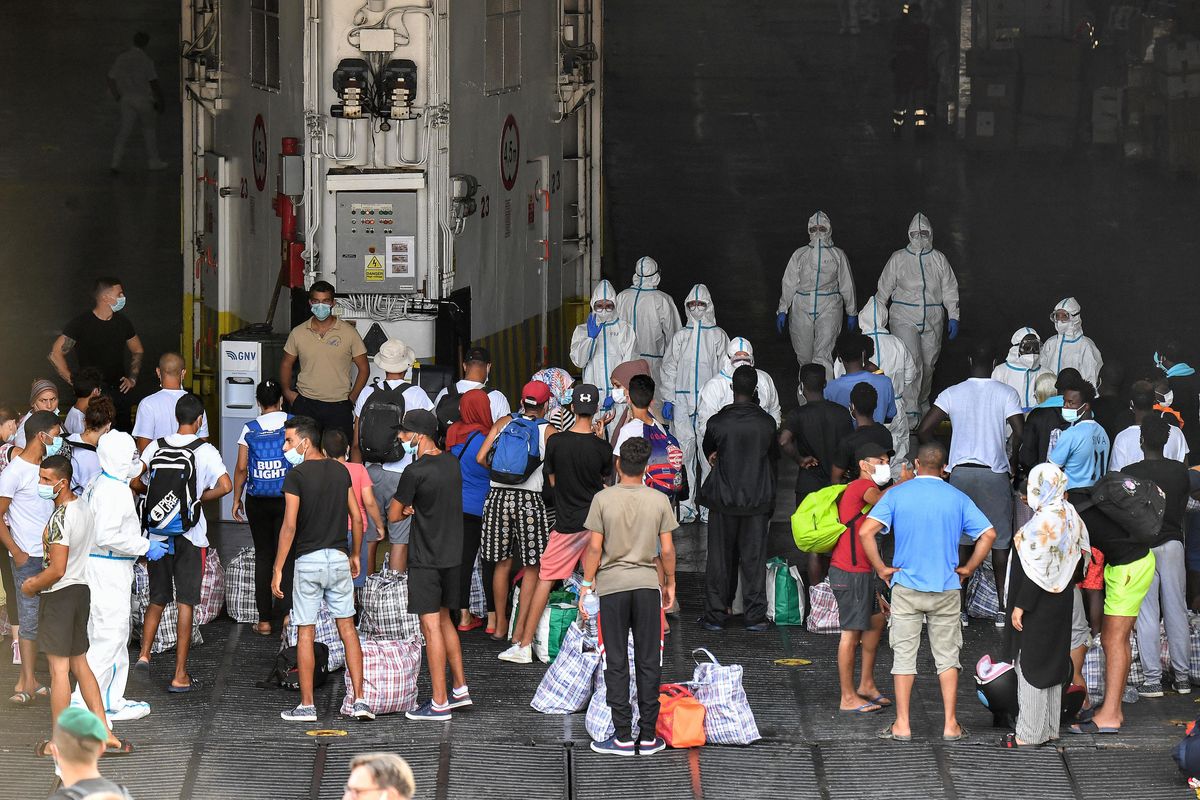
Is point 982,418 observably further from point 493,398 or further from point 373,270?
point 373,270

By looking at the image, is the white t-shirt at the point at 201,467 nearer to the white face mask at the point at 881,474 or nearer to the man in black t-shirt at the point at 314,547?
the man in black t-shirt at the point at 314,547

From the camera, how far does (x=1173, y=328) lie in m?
20.7

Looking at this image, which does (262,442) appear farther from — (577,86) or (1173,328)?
(1173,328)

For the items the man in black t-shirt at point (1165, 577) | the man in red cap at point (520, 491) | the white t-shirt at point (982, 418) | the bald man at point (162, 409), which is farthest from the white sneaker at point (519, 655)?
the man in black t-shirt at point (1165, 577)

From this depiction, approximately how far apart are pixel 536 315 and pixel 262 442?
630cm

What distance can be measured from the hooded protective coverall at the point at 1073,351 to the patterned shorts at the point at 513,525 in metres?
5.00

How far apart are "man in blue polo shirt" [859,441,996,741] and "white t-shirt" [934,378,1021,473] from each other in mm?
1954

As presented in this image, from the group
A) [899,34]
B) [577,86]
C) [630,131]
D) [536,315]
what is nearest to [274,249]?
[536,315]

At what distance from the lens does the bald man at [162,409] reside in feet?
36.8

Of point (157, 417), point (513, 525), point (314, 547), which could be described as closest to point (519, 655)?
point (513, 525)

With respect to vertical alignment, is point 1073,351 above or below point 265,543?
above

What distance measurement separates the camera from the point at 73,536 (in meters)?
8.73

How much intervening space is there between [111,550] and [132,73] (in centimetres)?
1591

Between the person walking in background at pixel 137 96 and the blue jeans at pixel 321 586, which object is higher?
the person walking in background at pixel 137 96
